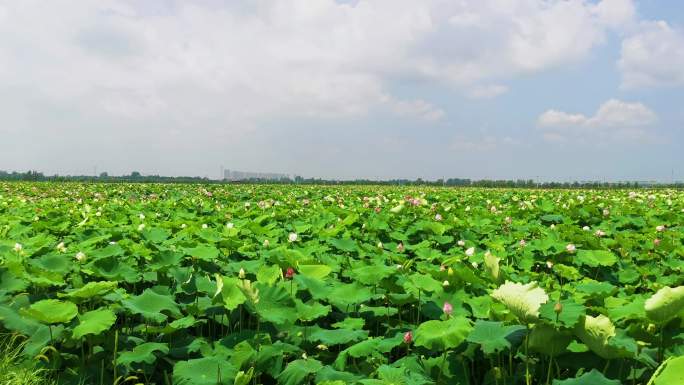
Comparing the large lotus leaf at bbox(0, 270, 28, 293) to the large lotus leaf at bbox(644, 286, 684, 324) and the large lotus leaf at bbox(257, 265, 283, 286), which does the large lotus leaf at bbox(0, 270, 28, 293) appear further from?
the large lotus leaf at bbox(644, 286, 684, 324)

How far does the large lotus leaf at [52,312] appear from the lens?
2.02 metres

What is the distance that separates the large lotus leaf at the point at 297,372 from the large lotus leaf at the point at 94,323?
78 cm

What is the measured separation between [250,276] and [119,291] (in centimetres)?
72

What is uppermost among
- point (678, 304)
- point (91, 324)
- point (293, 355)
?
point (678, 304)

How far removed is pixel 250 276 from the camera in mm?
2904

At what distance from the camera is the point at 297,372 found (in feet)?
5.90

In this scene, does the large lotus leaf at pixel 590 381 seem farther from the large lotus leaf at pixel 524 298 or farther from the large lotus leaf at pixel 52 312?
the large lotus leaf at pixel 52 312

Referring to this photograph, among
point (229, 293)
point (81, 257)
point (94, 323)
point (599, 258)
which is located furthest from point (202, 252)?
point (599, 258)

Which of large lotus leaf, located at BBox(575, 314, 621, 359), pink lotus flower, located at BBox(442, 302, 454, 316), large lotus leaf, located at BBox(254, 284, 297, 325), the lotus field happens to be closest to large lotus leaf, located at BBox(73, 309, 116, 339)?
the lotus field

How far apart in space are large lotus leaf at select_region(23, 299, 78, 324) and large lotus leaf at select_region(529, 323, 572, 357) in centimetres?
186

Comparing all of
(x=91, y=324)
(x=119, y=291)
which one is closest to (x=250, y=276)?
(x=119, y=291)

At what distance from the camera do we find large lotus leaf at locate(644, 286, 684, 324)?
1601 mm

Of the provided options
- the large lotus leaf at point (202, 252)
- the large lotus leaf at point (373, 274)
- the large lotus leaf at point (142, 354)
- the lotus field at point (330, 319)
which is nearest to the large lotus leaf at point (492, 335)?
the lotus field at point (330, 319)

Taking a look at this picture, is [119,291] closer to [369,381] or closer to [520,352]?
[369,381]
